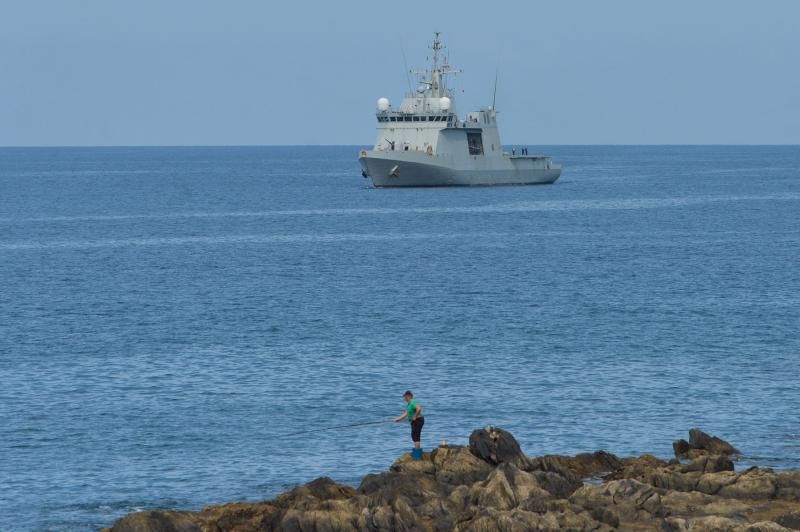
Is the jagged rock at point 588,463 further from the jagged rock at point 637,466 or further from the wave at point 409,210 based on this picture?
the wave at point 409,210

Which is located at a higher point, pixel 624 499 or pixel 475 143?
pixel 475 143

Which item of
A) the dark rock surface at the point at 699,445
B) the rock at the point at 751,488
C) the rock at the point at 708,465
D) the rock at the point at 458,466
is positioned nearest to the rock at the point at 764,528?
the rock at the point at 751,488

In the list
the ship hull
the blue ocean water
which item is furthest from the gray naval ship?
the blue ocean water

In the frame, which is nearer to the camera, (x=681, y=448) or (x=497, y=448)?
(x=497, y=448)

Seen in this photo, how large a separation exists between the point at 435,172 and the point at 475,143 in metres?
4.99

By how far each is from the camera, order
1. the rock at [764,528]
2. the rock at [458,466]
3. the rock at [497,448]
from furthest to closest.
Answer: the rock at [497,448] < the rock at [458,466] < the rock at [764,528]

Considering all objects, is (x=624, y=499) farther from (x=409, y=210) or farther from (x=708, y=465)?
(x=409, y=210)

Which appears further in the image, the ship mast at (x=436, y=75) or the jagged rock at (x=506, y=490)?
the ship mast at (x=436, y=75)

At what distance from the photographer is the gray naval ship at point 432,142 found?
396 feet

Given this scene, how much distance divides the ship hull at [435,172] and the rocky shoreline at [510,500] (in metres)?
93.2

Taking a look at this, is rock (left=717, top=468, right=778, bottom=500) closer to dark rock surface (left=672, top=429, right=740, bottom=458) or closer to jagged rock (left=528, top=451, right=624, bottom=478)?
jagged rock (left=528, top=451, right=624, bottom=478)

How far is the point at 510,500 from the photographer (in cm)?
2547

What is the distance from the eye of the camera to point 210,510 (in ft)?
87.3

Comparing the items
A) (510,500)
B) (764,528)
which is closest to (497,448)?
(510,500)
